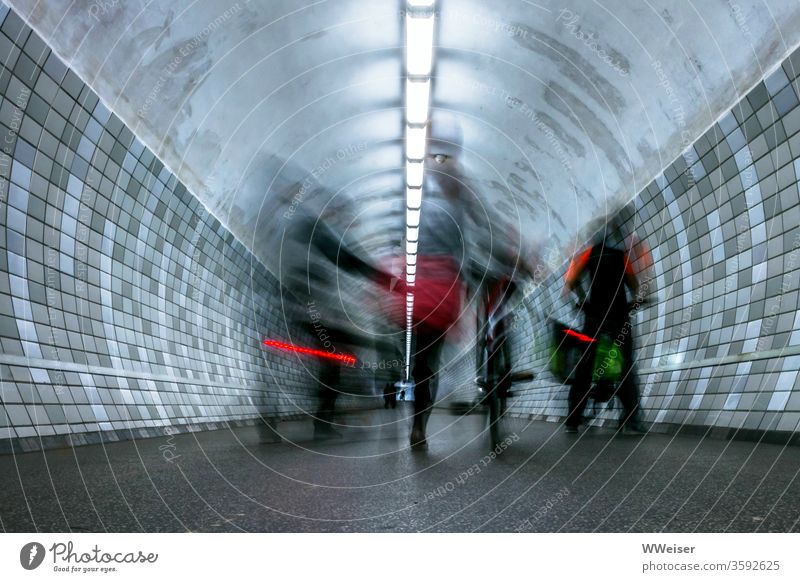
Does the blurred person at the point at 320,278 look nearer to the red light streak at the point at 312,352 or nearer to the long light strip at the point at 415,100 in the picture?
the red light streak at the point at 312,352

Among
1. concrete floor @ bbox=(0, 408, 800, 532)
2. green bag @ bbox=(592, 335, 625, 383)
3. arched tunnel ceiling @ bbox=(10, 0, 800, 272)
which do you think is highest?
arched tunnel ceiling @ bbox=(10, 0, 800, 272)

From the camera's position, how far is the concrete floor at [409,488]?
1609 mm

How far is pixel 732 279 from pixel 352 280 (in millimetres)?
1858

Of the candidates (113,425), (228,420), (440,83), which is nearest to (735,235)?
(440,83)

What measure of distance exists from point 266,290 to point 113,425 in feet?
4.60

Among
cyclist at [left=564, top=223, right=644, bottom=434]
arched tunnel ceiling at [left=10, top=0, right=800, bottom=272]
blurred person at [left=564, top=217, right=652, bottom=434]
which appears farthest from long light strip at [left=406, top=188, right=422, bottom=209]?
cyclist at [left=564, top=223, right=644, bottom=434]

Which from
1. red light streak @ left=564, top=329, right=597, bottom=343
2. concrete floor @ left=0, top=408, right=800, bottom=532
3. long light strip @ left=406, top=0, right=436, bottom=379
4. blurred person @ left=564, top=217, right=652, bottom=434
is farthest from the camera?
long light strip @ left=406, top=0, right=436, bottom=379

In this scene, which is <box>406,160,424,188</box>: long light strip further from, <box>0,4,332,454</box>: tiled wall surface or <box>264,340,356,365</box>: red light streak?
<box>264,340,356,365</box>: red light streak

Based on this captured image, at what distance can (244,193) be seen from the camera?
6.36 meters

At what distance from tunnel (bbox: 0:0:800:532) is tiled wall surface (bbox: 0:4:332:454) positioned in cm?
2

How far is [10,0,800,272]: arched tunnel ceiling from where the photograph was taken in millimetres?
3803

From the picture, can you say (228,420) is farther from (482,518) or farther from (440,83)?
(482,518)
